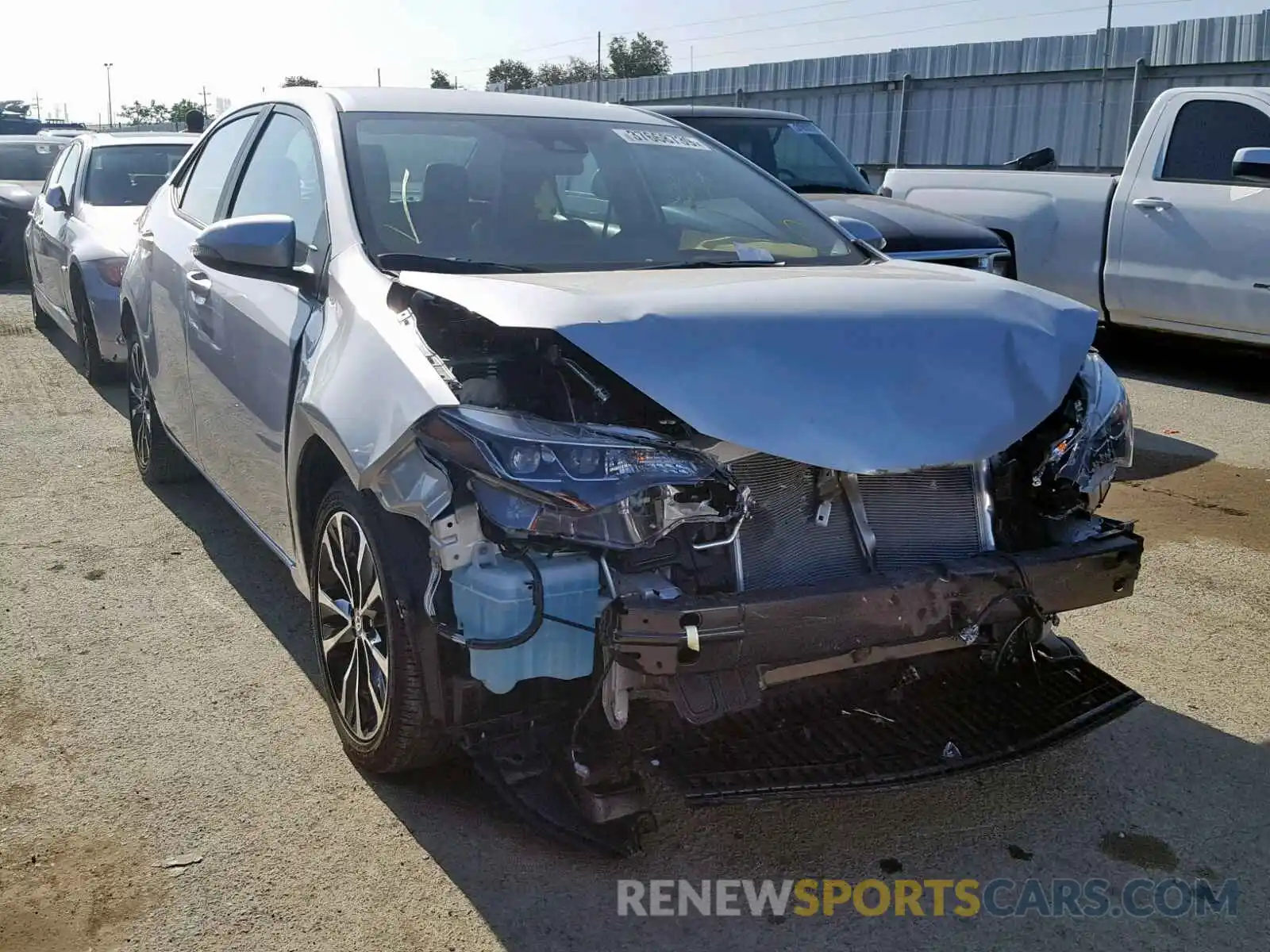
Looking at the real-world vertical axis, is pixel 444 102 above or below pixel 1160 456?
above

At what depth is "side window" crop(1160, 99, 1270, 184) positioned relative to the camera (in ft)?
27.3

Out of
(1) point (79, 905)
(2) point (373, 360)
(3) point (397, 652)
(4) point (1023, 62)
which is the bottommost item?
(1) point (79, 905)

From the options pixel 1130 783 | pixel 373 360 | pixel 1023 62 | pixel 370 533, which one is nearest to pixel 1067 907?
pixel 1130 783

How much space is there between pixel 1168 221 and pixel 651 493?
7.16 meters

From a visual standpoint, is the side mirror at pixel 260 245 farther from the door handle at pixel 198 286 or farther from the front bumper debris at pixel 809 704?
the front bumper debris at pixel 809 704

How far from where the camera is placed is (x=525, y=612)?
2.67m

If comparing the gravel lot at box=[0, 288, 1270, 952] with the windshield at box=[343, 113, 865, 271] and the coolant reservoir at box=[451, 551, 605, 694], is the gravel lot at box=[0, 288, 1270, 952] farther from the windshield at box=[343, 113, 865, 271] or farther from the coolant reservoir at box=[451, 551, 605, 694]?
the windshield at box=[343, 113, 865, 271]

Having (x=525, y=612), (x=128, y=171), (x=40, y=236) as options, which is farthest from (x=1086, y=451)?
(x=40, y=236)

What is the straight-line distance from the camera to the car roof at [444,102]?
13.2 ft

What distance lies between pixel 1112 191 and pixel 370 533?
7617 mm

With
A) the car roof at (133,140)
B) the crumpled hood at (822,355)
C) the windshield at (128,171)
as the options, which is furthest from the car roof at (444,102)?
the car roof at (133,140)

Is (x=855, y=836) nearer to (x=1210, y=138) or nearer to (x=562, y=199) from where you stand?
(x=562, y=199)

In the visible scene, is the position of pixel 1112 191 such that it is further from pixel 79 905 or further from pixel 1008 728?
pixel 79 905

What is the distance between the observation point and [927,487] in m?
3.21
